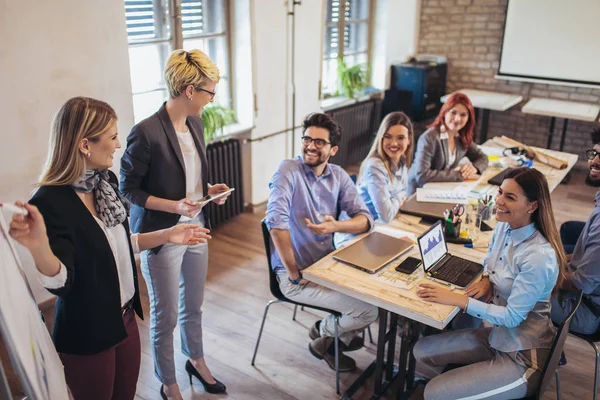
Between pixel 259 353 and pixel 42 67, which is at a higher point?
pixel 42 67

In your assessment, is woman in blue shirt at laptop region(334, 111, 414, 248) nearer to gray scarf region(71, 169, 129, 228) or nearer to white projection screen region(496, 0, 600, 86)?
gray scarf region(71, 169, 129, 228)

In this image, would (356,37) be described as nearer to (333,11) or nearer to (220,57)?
(333,11)

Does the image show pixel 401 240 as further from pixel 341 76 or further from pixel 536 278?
pixel 341 76

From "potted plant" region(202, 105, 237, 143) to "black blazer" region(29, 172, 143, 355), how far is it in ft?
7.84

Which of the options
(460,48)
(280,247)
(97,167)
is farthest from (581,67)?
(97,167)

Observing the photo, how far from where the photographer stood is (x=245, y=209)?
16.5ft

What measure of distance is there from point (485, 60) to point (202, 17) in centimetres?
373

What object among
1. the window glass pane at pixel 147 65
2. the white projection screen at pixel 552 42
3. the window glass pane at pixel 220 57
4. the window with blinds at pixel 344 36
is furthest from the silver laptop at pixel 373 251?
the white projection screen at pixel 552 42

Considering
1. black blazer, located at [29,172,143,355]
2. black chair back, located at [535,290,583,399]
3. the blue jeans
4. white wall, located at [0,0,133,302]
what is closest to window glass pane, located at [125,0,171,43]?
white wall, located at [0,0,133,302]

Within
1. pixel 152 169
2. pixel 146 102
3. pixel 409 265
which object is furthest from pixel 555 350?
pixel 146 102

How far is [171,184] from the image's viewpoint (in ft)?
7.63

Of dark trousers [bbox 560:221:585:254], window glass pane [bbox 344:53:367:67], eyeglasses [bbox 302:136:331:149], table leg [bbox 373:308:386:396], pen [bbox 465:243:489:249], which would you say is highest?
window glass pane [bbox 344:53:367:67]

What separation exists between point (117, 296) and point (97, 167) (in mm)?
440

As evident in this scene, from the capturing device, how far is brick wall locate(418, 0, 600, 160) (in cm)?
629
